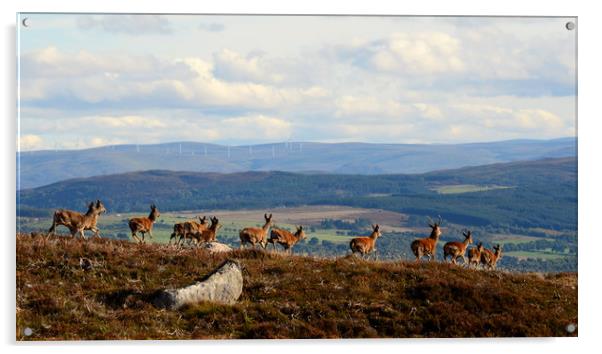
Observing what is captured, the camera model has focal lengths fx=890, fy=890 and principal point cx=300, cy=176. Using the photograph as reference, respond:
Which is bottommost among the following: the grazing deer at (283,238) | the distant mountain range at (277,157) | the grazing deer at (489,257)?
the grazing deer at (489,257)

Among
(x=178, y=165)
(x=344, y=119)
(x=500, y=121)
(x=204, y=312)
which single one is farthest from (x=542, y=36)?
(x=178, y=165)

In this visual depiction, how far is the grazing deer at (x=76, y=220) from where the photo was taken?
86.8ft

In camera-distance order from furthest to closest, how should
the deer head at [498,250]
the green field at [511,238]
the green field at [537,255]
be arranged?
the deer head at [498,250] < the green field at [511,238] < the green field at [537,255]

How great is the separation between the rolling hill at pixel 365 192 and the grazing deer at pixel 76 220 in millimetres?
601

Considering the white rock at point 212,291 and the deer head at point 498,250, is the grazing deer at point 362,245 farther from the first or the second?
the white rock at point 212,291

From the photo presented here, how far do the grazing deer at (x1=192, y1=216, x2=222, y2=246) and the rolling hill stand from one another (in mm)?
5182

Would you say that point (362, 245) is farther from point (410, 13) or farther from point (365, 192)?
point (365, 192)

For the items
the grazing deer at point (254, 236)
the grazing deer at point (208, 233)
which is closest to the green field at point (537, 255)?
the grazing deer at point (254, 236)

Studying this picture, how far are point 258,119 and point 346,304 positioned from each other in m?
6.83

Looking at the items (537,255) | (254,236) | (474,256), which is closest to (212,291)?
(254,236)

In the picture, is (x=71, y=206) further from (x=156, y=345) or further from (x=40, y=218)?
(x=156, y=345)

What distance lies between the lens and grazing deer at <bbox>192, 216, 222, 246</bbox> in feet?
98.4

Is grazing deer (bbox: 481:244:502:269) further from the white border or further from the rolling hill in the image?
the white border

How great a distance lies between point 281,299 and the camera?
21312mm
